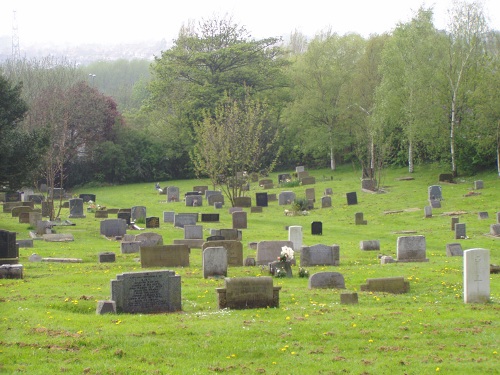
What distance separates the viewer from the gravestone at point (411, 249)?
24984 millimetres

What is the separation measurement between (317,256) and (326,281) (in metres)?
5.02

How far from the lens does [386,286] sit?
60.0ft

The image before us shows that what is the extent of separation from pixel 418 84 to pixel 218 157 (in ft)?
55.1

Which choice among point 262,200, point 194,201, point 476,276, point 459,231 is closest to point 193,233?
point 459,231

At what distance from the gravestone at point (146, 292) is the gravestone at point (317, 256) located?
8.29 metres

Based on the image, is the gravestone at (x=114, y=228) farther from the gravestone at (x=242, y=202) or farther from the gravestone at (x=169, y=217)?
the gravestone at (x=242, y=202)

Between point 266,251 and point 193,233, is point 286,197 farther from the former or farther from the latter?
point 266,251

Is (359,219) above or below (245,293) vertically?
below

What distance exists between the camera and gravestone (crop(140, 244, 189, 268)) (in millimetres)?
22812

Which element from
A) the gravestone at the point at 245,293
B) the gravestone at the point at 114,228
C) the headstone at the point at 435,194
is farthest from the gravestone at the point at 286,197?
the gravestone at the point at 245,293

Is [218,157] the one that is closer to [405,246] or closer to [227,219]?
[227,219]

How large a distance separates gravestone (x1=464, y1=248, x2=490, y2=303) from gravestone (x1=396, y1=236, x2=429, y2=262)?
26.9 ft

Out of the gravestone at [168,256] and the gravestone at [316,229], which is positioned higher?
the gravestone at [168,256]

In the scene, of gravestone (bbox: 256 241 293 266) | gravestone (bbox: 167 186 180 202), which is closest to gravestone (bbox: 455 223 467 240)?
gravestone (bbox: 256 241 293 266)
